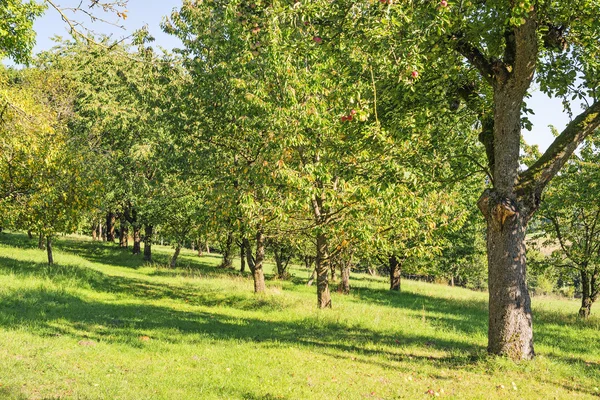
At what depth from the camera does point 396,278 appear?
34250 mm

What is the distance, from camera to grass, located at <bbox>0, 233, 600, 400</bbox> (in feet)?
24.9

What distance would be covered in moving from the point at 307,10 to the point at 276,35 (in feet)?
2.31

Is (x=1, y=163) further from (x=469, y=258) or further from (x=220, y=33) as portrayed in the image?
(x=469, y=258)

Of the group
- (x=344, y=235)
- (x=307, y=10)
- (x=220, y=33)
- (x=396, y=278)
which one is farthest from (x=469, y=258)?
(x=307, y=10)

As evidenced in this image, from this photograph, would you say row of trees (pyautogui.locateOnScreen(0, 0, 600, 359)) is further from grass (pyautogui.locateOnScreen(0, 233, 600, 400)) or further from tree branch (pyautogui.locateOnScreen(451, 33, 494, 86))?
grass (pyautogui.locateOnScreen(0, 233, 600, 400))

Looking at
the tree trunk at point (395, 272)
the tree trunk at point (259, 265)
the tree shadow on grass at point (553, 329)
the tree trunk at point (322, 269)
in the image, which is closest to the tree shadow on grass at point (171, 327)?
the tree trunk at point (322, 269)

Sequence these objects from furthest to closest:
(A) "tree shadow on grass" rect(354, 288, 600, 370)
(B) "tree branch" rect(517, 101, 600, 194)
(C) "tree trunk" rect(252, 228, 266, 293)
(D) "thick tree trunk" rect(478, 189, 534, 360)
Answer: (C) "tree trunk" rect(252, 228, 266, 293) < (A) "tree shadow on grass" rect(354, 288, 600, 370) < (B) "tree branch" rect(517, 101, 600, 194) < (D) "thick tree trunk" rect(478, 189, 534, 360)

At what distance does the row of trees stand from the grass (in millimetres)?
1789

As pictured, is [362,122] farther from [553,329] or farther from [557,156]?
[553,329]

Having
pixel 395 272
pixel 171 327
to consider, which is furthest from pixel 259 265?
pixel 395 272

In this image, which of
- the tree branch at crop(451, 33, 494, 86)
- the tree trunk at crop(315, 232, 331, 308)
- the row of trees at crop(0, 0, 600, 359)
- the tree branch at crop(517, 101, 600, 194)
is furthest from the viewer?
the tree trunk at crop(315, 232, 331, 308)

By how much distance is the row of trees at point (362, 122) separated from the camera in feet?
27.9

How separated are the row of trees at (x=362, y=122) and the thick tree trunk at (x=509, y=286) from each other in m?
0.03

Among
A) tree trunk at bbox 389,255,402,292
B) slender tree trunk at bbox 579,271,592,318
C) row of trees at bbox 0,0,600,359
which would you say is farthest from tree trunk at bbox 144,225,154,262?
slender tree trunk at bbox 579,271,592,318
